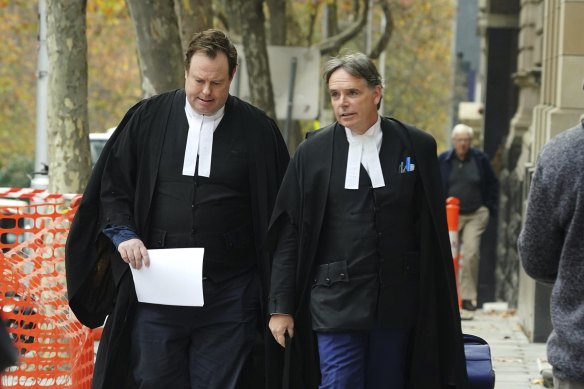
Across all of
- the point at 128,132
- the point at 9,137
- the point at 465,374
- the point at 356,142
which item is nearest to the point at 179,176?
the point at 128,132

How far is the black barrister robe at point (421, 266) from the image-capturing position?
5828 millimetres

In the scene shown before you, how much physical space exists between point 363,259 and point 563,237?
1320 mm

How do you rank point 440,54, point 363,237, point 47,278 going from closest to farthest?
point 363,237 < point 47,278 < point 440,54

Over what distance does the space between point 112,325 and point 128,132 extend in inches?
33.4

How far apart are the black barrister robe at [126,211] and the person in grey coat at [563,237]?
1.96 metres

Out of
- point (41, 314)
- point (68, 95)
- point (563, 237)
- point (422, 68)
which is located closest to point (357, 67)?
point (563, 237)

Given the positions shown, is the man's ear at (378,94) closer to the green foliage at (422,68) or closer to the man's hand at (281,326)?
the man's hand at (281,326)

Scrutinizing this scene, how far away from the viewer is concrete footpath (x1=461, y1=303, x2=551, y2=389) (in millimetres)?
10094

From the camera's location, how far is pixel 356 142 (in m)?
5.89

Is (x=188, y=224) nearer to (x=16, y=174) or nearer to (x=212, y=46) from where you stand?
(x=212, y=46)

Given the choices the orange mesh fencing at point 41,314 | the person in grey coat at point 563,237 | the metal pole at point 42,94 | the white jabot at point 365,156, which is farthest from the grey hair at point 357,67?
the metal pole at point 42,94

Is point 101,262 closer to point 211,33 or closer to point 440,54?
point 211,33

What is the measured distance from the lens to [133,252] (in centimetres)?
611

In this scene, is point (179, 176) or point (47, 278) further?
point (47, 278)
